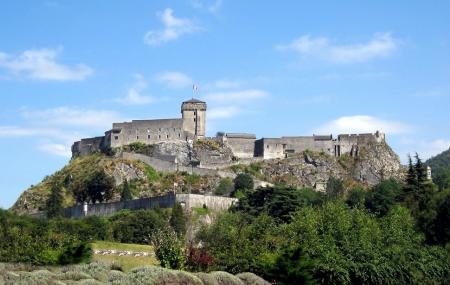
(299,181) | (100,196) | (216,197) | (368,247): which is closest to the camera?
(368,247)

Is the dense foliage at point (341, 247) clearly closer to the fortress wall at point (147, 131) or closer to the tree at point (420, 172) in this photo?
the tree at point (420, 172)

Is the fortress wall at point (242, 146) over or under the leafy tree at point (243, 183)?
over

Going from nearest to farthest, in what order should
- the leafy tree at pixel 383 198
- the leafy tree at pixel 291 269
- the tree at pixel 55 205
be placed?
the leafy tree at pixel 291 269 < the leafy tree at pixel 383 198 < the tree at pixel 55 205

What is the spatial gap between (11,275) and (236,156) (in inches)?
3298

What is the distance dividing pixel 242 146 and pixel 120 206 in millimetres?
31216

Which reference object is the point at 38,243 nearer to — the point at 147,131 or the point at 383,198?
the point at 383,198

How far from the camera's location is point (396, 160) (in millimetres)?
122000

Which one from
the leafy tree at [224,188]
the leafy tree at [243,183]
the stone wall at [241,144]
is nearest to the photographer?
the leafy tree at [224,188]

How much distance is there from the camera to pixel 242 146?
118 m

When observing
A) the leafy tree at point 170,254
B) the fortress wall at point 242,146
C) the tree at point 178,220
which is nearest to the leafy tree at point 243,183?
the fortress wall at point 242,146

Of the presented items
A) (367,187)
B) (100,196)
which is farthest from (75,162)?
(367,187)

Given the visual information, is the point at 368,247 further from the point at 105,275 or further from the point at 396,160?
the point at 396,160

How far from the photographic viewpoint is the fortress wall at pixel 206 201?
8731cm

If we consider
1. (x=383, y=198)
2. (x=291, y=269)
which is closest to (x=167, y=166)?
(x=383, y=198)
